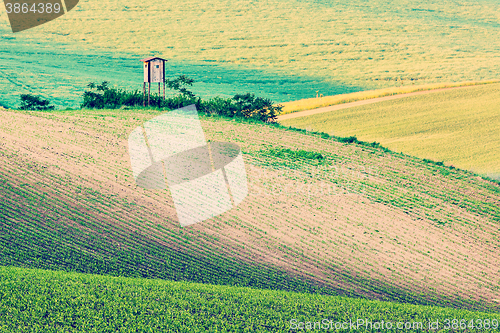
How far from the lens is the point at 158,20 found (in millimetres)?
54188

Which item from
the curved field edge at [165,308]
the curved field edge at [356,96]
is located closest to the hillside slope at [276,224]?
the curved field edge at [165,308]

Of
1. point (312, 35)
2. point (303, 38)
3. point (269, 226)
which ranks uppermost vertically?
point (312, 35)

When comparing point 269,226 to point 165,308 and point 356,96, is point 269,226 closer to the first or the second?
point 165,308

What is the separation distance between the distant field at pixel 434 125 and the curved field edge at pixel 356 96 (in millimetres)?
1563

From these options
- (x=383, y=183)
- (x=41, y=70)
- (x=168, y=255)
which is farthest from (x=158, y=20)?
(x=168, y=255)

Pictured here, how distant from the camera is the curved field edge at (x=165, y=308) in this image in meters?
7.93

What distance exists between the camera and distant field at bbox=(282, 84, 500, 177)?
25.7 metres

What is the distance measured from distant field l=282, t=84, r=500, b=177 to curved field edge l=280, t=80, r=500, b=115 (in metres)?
1.56

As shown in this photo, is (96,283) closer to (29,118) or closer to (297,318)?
(297,318)

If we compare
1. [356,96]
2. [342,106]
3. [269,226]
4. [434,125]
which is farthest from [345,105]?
[269,226]

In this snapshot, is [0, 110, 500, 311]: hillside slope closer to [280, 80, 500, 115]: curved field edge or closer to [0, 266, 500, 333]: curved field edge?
[0, 266, 500, 333]: curved field edge

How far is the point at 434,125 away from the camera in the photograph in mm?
30453

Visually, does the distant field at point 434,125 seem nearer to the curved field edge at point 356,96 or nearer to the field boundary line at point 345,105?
the field boundary line at point 345,105

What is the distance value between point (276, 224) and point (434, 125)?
20674 mm
